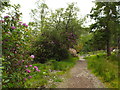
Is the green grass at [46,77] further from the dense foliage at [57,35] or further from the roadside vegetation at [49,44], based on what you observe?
the dense foliage at [57,35]

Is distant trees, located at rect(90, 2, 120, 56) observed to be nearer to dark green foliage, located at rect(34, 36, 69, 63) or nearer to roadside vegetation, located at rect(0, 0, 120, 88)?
roadside vegetation, located at rect(0, 0, 120, 88)

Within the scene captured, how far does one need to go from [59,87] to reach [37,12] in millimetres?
12899

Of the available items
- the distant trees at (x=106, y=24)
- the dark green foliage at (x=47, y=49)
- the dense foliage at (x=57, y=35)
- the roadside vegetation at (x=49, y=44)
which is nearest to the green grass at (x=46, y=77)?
the roadside vegetation at (x=49, y=44)

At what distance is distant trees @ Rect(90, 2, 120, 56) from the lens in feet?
32.7

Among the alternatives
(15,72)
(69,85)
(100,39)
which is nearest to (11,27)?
(15,72)

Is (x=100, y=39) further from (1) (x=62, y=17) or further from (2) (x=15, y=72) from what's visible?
(2) (x=15, y=72)

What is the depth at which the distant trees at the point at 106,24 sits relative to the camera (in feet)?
32.7

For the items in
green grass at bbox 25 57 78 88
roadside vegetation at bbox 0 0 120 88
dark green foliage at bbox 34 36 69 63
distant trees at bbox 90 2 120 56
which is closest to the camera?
roadside vegetation at bbox 0 0 120 88

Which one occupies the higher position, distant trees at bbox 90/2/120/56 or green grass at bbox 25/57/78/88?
distant trees at bbox 90/2/120/56

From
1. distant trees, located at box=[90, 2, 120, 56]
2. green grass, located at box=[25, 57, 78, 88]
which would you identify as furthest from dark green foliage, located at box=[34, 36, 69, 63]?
distant trees, located at box=[90, 2, 120, 56]

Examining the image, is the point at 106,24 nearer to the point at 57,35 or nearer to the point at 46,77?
the point at 57,35

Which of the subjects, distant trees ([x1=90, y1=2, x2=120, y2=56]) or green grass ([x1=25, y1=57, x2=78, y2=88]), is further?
distant trees ([x1=90, y1=2, x2=120, y2=56])

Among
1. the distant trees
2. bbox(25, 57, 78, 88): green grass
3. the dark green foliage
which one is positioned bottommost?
bbox(25, 57, 78, 88): green grass

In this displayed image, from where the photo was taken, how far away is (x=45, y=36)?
29.9 feet
